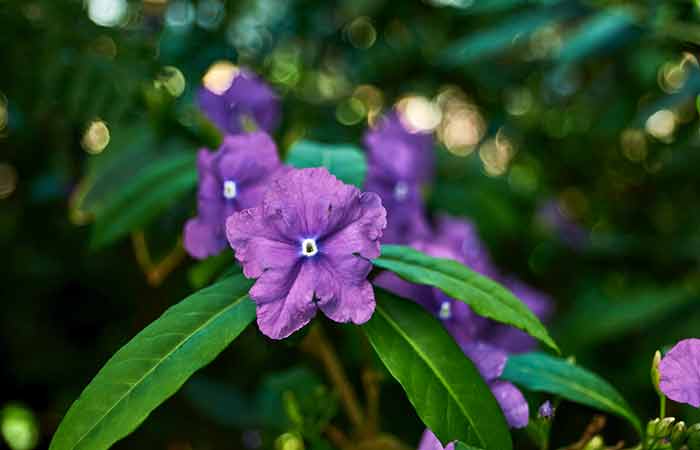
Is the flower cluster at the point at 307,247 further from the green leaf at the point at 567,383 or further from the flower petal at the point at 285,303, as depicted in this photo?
the green leaf at the point at 567,383

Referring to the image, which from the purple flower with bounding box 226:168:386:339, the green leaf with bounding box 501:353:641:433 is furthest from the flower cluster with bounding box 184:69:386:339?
the green leaf with bounding box 501:353:641:433

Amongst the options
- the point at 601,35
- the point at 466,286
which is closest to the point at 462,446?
the point at 466,286

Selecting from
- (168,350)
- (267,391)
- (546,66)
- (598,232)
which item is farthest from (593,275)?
(168,350)

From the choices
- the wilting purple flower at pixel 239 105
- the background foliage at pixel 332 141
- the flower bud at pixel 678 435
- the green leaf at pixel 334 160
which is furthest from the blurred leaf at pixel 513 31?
the flower bud at pixel 678 435

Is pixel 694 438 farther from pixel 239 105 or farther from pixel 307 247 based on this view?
pixel 239 105

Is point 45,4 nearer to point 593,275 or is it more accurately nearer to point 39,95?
point 39,95

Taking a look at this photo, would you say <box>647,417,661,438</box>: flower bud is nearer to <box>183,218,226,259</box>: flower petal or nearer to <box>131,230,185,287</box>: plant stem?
<box>183,218,226,259</box>: flower petal
